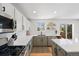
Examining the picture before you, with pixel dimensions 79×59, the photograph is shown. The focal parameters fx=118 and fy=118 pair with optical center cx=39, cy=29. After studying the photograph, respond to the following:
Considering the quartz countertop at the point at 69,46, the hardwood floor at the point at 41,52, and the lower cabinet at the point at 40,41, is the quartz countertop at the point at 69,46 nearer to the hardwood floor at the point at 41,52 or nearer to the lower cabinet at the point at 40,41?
the hardwood floor at the point at 41,52

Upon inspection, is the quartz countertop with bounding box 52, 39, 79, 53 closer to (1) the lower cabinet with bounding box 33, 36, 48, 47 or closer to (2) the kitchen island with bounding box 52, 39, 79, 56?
(2) the kitchen island with bounding box 52, 39, 79, 56

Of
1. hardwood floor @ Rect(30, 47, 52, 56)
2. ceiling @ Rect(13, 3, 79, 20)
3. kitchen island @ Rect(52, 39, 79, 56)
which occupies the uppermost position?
ceiling @ Rect(13, 3, 79, 20)

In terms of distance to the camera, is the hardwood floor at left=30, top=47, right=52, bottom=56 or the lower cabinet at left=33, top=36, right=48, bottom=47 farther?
the lower cabinet at left=33, top=36, right=48, bottom=47

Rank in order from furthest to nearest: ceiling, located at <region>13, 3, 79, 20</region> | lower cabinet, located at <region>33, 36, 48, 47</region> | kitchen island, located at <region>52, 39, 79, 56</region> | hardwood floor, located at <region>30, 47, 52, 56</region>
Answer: lower cabinet, located at <region>33, 36, 48, 47</region> < hardwood floor, located at <region>30, 47, 52, 56</region> < ceiling, located at <region>13, 3, 79, 20</region> < kitchen island, located at <region>52, 39, 79, 56</region>

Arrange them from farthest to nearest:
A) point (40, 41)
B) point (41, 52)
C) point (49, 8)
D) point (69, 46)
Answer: point (40, 41) < point (41, 52) < point (49, 8) < point (69, 46)

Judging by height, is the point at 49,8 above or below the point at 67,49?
above

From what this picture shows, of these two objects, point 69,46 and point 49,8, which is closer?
point 69,46

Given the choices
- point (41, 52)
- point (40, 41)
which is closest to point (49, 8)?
point (41, 52)

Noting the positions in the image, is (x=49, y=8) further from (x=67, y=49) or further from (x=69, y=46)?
(x=67, y=49)

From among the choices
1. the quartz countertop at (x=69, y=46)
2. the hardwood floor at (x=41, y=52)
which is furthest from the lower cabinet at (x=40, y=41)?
the quartz countertop at (x=69, y=46)

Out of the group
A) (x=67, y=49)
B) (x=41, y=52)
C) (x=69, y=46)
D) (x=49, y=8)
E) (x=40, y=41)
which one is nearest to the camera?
(x=67, y=49)

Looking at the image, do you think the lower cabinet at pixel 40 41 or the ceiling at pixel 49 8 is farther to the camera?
the lower cabinet at pixel 40 41

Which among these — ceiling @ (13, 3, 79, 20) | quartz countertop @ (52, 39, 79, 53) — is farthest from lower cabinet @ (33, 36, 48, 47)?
quartz countertop @ (52, 39, 79, 53)

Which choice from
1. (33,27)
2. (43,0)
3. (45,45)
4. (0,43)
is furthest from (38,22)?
(43,0)
